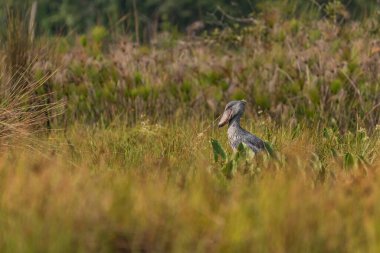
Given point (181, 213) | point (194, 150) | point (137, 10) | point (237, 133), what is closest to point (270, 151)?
point (237, 133)

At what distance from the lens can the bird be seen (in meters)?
5.45

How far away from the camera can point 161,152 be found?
5891 mm

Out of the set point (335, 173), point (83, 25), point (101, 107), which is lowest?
point (83, 25)

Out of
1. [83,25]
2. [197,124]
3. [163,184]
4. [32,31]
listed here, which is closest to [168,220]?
[163,184]

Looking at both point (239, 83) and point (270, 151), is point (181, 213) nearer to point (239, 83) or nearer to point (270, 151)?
point (270, 151)

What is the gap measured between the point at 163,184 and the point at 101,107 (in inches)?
176

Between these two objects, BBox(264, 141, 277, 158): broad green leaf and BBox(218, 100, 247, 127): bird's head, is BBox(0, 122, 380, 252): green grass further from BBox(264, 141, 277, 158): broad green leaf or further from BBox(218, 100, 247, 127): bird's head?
BBox(218, 100, 247, 127): bird's head

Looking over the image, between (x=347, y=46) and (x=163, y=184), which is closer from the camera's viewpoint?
(x=163, y=184)

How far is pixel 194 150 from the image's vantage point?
5680mm

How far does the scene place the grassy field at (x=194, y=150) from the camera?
3.31 m

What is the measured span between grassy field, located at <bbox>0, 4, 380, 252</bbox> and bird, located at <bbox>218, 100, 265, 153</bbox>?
171 millimetres

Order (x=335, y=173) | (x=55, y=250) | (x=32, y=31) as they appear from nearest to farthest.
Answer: (x=55, y=250) → (x=335, y=173) → (x=32, y=31)

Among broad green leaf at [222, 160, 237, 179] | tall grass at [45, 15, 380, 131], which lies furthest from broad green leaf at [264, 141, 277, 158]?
tall grass at [45, 15, 380, 131]

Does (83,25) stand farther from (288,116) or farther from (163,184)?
(163,184)
